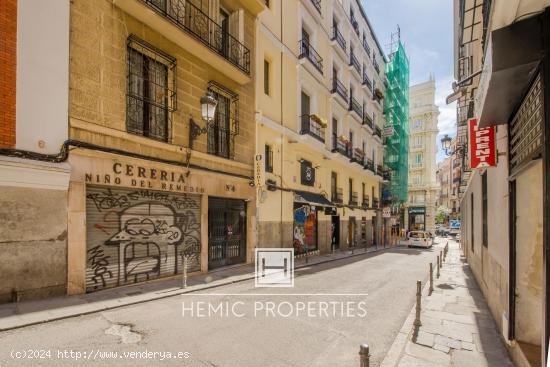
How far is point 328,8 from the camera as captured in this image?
21.8 meters

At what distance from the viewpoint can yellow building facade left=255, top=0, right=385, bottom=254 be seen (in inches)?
600

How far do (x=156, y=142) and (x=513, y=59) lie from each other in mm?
9040

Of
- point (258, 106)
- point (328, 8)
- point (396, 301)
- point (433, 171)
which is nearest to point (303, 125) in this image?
point (258, 106)

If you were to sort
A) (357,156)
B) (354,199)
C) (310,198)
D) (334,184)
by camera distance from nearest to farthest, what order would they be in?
1. (310,198)
2. (334,184)
3. (354,199)
4. (357,156)

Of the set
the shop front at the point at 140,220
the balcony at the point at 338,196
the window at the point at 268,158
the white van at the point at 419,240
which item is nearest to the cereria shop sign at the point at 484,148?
the shop front at the point at 140,220

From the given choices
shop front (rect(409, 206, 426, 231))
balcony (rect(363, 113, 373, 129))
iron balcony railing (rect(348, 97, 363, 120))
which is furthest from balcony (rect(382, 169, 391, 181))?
shop front (rect(409, 206, 426, 231))

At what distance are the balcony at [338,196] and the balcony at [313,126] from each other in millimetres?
4770

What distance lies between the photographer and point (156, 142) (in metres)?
9.53

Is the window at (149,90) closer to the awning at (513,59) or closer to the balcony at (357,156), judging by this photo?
the awning at (513,59)

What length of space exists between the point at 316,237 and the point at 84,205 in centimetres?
1414

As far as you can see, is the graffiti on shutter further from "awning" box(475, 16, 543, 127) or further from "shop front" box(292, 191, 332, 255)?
"awning" box(475, 16, 543, 127)

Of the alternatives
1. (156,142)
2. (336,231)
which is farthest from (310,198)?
(156,142)

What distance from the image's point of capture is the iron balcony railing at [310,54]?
18.2m

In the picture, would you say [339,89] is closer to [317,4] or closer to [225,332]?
[317,4]
